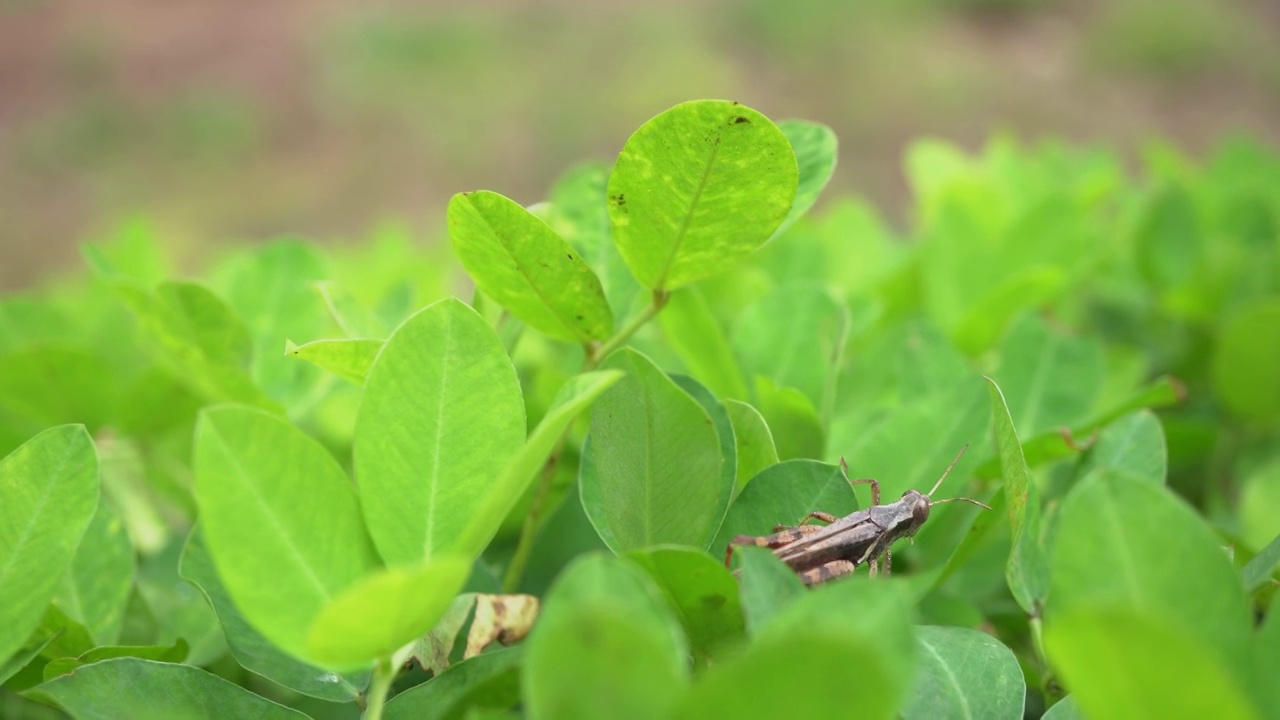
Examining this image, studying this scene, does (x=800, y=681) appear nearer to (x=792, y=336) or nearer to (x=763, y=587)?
(x=763, y=587)

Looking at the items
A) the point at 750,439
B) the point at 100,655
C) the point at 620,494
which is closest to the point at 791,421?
the point at 750,439

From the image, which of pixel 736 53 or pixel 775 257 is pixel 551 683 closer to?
pixel 775 257

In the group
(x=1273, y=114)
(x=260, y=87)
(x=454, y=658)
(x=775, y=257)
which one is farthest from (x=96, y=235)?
(x=1273, y=114)

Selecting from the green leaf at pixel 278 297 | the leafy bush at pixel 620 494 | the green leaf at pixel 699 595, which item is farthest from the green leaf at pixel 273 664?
the green leaf at pixel 278 297

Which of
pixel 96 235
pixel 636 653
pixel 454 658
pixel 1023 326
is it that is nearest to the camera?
pixel 636 653

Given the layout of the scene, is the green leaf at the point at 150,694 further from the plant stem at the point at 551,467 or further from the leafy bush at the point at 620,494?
the plant stem at the point at 551,467

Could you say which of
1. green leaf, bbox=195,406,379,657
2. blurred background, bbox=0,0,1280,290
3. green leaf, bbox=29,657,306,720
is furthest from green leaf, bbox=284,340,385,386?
blurred background, bbox=0,0,1280,290
